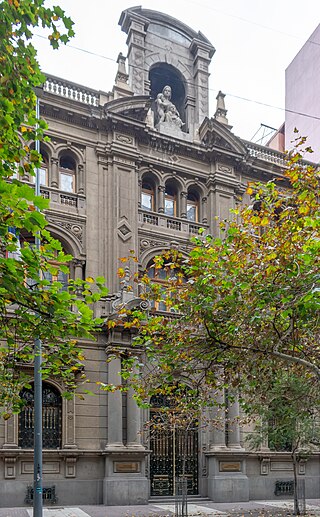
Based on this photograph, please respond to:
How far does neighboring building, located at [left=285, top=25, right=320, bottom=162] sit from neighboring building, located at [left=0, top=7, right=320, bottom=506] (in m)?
12.6

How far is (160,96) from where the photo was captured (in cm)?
2730

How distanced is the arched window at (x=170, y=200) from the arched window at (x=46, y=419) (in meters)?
9.55

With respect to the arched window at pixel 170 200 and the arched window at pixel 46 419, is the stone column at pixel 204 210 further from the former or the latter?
the arched window at pixel 46 419

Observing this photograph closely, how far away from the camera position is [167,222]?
83.1ft

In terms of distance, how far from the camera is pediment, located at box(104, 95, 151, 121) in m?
24.0

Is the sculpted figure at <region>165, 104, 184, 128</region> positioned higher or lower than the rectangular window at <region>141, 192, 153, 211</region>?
higher

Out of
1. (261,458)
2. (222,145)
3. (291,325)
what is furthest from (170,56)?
Answer: (291,325)

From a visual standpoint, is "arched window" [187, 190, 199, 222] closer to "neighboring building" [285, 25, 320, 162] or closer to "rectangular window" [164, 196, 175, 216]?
"rectangular window" [164, 196, 175, 216]

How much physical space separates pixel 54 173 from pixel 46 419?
9414 millimetres

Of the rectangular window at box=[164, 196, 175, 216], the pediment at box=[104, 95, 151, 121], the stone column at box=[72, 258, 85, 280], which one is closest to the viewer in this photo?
the stone column at box=[72, 258, 85, 280]

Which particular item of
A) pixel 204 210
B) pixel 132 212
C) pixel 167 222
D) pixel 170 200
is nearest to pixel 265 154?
pixel 204 210

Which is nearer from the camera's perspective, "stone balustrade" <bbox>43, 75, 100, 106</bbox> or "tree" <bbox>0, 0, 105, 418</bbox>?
"tree" <bbox>0, 0, 105, 418</bbox>

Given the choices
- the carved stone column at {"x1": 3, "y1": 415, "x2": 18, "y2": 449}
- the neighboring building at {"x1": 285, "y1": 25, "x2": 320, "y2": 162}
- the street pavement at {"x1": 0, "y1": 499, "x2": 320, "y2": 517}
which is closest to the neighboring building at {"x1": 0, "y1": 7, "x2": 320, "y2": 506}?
the carved stone column at {"x1": 3, "y1": 415, "x2": 18, "y2": 449}

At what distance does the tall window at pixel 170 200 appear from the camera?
2609 cm
